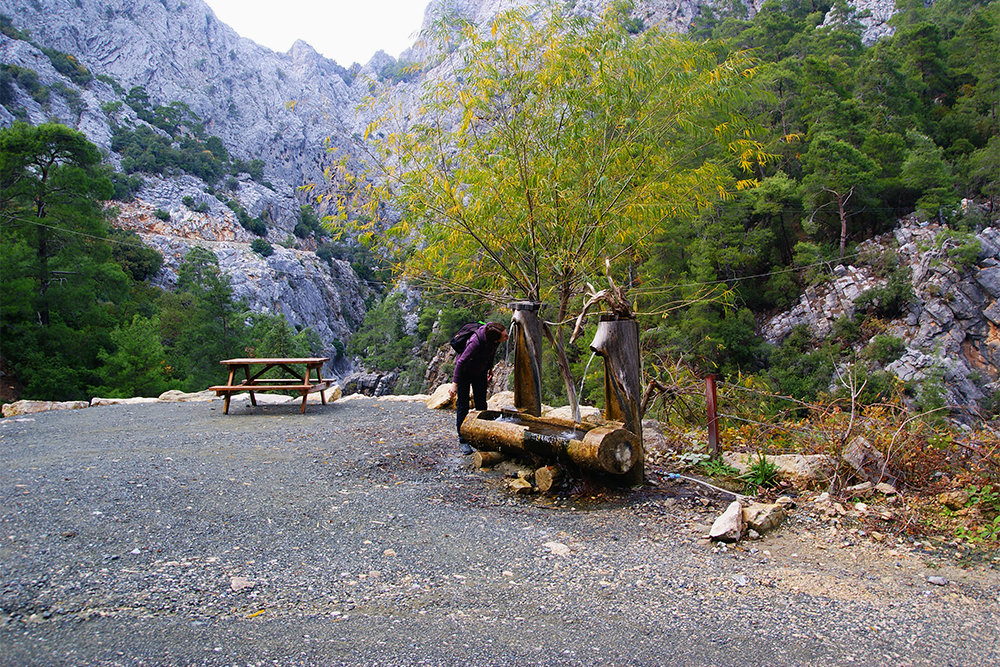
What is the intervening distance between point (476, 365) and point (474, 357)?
0.09m

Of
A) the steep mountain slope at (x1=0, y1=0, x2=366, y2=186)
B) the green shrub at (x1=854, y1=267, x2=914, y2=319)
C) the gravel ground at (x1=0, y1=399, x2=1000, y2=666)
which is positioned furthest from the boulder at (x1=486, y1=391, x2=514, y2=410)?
the steep mountain slope at (x1=0, y1=0, x2=366, y2=186)

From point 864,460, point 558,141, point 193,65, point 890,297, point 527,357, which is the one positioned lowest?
point 864,460

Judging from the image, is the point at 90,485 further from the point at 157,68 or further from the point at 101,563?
the point at 157,68

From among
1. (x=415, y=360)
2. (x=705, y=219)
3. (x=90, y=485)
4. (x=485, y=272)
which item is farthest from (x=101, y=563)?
(x=415, y=360)

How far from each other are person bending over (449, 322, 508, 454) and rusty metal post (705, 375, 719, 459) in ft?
5.83

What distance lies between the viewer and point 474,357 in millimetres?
5059

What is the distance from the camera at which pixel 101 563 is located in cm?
271

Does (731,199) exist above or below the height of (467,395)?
above

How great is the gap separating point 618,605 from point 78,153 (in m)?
21.7

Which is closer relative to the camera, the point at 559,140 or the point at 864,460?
the point at 864,460

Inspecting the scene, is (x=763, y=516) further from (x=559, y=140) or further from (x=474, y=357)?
(x=559, y=140)

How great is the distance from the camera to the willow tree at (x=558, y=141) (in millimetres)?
4910

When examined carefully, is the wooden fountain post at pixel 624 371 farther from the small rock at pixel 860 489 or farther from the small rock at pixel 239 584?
the small rock at pixel 239 584

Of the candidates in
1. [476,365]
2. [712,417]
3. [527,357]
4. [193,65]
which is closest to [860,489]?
[712,417]
